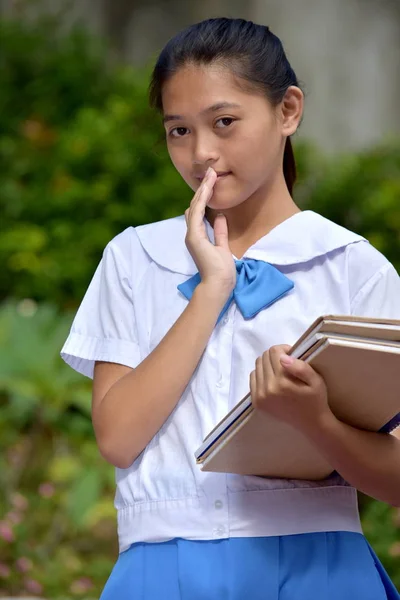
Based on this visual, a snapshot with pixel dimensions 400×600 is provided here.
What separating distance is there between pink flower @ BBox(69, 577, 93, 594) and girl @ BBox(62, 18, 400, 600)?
255 centimetres

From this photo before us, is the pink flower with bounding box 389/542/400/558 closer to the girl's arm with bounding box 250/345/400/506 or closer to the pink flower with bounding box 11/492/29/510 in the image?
the pink flower with bounding box 11/492/29/510

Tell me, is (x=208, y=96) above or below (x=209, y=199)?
above

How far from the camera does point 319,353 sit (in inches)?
58.9

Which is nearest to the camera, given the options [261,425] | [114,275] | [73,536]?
[261,425]

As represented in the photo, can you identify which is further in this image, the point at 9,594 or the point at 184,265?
the point at 9,594

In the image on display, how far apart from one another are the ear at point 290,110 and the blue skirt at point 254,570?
72 cm

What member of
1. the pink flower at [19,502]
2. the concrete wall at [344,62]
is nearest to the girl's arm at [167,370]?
the pink flower at [19,502]

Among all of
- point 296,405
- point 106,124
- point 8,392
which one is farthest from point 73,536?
point 296,405

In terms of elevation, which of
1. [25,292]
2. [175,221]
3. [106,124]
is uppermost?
[106,124]

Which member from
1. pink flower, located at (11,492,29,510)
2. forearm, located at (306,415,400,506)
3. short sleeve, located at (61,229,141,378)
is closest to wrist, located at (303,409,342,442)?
forearm, located at (306,415,400,506)

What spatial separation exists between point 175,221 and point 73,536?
290 centimetres

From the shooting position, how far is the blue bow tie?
5.89ft

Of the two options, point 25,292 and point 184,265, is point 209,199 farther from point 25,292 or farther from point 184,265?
point 25,292

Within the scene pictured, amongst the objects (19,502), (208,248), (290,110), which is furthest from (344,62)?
(208,248)
